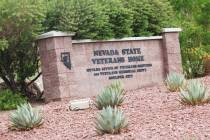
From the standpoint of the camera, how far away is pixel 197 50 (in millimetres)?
25609

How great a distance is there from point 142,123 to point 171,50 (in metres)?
10.3

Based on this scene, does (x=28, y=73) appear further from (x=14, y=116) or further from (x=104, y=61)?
(x=14, y=116)

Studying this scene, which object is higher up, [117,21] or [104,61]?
[117,21]

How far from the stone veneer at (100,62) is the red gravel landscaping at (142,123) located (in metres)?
3.11

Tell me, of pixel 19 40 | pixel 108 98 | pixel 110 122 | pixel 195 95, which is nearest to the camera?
pixel 110 122

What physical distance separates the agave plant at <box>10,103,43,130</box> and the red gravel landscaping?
13cm

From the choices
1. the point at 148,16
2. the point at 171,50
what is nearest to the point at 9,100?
the point at 148,16

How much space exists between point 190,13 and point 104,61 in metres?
12.6

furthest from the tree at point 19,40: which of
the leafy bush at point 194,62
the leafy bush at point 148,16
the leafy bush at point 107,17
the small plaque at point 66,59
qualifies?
the leafy bush at point 194,62

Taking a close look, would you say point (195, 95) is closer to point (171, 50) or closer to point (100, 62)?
point (100, 62)

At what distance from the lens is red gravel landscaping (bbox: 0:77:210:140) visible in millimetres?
9938

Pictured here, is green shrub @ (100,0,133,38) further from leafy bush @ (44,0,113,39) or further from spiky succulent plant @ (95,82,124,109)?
spiky succulent plant @ (95,82,124,109)

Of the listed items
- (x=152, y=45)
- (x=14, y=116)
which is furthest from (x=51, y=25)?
(x=14, y=116)

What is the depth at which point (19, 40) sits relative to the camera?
1827cm
